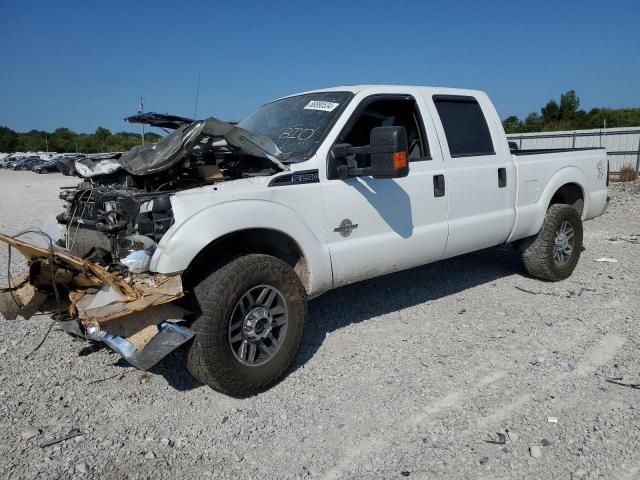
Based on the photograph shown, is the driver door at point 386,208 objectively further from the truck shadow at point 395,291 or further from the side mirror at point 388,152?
the truck shadow at point 395,291

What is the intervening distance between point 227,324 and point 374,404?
1.06 metres

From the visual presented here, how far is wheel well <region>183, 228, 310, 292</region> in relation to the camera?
136 inches

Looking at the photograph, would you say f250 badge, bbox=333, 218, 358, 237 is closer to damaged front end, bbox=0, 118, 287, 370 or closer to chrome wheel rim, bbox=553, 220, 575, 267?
damaged front end, bbox=0, 118, 287, 370

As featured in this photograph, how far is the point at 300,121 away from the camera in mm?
4297

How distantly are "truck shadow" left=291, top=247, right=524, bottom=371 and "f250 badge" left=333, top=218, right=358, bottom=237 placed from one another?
999 mm

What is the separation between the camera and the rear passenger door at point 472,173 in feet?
15.3

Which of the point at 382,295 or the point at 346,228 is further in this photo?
the point at 382,295

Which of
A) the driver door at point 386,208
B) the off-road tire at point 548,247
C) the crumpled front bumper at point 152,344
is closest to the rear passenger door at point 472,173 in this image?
the driver door at point 386,208

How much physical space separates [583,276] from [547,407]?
332cm

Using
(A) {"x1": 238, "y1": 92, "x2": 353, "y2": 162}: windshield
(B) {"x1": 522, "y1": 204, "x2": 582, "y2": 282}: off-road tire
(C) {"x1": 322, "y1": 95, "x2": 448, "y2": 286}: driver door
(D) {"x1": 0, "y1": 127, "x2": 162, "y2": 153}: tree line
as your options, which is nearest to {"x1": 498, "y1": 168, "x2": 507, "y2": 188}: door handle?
(C) {"x1": 322, "y1": 95, "x2": 448, "y2": 286}: driver door

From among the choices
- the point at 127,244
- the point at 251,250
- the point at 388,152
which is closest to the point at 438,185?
the point at 388,152

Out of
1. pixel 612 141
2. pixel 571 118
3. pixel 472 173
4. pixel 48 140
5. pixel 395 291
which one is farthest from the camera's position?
pixel 48 140

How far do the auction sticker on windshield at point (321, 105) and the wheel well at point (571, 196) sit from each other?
10.7 ft

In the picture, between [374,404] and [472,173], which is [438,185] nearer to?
[472,173]
